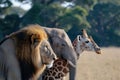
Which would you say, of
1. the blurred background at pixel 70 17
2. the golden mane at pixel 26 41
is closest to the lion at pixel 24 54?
the golden mane at pixel 26 41

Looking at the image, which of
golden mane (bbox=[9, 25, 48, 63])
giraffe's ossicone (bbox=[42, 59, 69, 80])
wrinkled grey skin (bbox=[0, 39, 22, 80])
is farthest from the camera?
giraffe's ossicone (bbox=[42, 59, 69, 80])

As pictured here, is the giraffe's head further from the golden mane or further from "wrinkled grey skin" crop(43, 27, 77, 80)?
the golden mane

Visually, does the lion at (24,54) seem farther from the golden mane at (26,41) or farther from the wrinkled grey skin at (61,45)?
the wrinkled grey skin at (61,45)

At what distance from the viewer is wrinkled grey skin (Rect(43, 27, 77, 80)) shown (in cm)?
803

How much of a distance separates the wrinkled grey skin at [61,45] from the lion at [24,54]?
1.22 metres

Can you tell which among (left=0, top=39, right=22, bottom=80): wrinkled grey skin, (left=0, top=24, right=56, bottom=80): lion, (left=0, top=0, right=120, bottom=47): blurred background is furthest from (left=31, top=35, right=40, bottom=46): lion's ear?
(left=0, top=0, right=120, bottom=47): blurred background

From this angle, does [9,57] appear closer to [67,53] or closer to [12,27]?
[67,53]

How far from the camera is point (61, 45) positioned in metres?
8.13

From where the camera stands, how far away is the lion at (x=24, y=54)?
6559 mm

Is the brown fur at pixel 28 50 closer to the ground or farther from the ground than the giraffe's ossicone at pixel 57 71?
farther from the ground

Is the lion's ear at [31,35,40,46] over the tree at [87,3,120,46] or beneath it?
beneath

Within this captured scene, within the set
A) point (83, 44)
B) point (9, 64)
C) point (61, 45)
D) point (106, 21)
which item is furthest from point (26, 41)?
point (106, 21)

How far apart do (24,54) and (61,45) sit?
64.5 inches

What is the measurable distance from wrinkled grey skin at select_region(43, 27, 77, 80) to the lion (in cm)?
122
